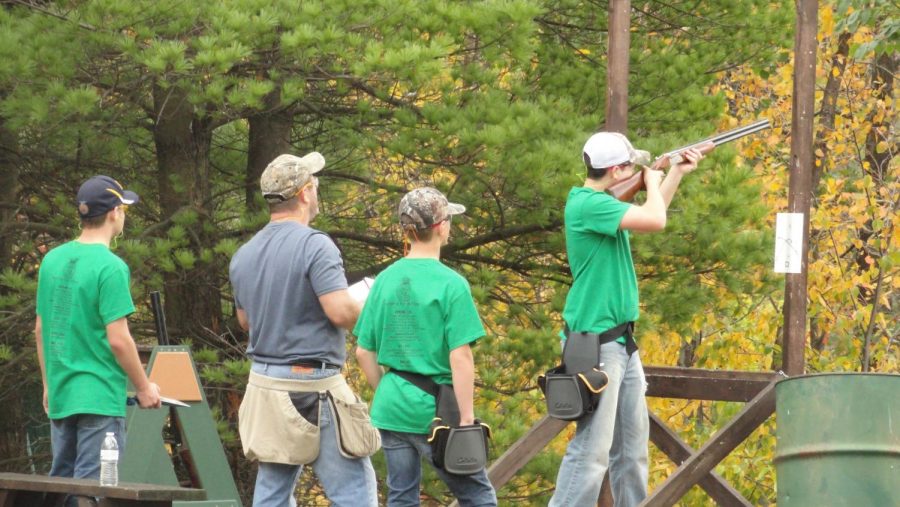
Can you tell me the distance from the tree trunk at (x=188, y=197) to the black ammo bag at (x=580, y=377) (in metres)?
4.28

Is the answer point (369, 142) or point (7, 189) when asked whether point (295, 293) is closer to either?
point (369, 142)

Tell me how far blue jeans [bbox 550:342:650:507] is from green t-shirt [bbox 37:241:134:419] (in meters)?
1.79

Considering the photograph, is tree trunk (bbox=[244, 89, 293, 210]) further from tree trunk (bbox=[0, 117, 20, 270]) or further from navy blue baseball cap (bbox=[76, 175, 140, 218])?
navy blue baseball cap (bbox=[76, 175, 140, 218])

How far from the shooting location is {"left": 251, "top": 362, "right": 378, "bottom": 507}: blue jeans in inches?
183

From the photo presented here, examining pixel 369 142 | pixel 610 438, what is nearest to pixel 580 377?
pixel 610 438

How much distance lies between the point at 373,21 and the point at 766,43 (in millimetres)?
3937

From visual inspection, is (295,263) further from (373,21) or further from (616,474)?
(373,21)

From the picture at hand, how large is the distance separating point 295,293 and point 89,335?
942 mm

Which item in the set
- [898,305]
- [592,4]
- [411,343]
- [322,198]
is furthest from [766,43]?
[898,305]

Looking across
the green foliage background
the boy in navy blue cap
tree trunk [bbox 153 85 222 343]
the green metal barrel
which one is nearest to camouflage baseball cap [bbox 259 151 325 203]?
the boy in navy blue cap

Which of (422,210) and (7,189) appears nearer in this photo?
(422,210)

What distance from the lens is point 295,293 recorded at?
183 inches

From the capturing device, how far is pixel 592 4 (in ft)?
33.9

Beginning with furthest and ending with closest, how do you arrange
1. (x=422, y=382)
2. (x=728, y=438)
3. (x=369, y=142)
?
1. (x=369, y=142)
2. (x=728, y=438)
3. (x=422, y=382)
